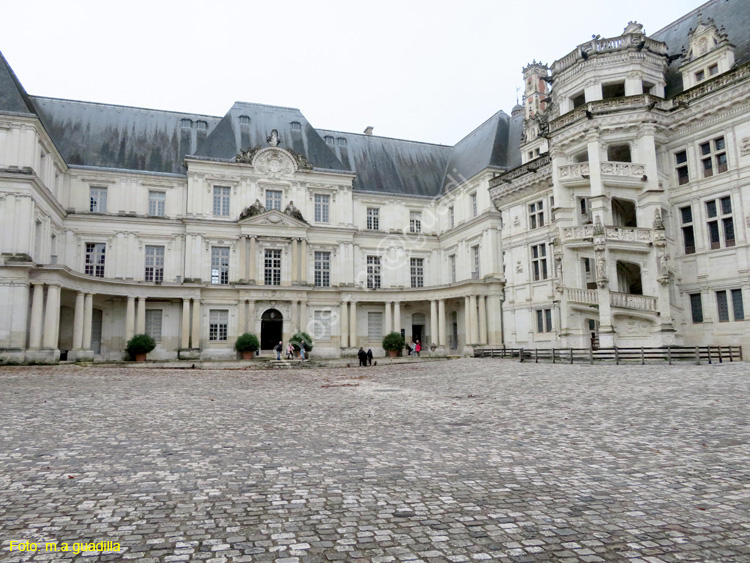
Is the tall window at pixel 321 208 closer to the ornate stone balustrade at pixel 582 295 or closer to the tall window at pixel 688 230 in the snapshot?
the ornate stone balustrade at pixel 582 295

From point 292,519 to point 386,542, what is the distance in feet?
2.90

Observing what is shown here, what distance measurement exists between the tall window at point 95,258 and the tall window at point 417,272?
25.3m

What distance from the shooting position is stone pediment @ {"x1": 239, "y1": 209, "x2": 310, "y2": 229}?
41.8 meters

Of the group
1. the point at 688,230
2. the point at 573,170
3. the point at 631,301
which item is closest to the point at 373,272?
the point at 573,170

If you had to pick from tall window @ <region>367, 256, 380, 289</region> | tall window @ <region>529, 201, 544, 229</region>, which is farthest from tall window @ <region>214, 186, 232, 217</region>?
tall window @ <region>529, 201, 544, 229</region>

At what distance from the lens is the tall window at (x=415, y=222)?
4778 centimetres

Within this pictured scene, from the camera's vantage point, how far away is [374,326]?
45.8 m

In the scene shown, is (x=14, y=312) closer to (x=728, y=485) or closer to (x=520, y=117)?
(x=728, y=485)

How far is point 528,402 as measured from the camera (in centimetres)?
1138

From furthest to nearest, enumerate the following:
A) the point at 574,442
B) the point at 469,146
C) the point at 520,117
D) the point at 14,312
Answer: the point at 469,146
the point at 520,117
the point at 14,312
the point at 574,442

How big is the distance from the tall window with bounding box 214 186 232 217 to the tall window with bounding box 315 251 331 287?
8268 mm

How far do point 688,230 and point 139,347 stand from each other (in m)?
34.6

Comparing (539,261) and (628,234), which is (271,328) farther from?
(628,234)

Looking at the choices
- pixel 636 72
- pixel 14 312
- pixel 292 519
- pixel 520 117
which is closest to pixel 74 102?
pixel 14 312
